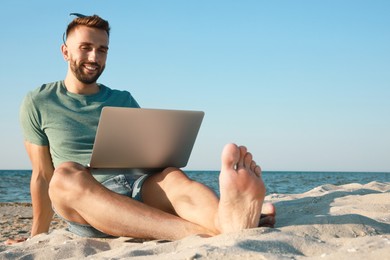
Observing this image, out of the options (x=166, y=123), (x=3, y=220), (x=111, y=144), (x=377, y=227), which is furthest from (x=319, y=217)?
(x=3, y=220)

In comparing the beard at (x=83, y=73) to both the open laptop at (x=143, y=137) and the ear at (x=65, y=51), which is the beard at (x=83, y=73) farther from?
the open laptop at (x=143, y=137)

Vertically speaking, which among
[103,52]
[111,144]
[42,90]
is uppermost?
[103,52]

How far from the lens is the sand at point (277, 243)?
5.23 feet

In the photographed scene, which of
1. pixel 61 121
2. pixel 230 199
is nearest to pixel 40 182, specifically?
pixel 61 121

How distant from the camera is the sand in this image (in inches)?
62.7

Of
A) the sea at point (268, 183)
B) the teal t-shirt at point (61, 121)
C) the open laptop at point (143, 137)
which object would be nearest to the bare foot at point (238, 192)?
the open laptop at point (143, 137)

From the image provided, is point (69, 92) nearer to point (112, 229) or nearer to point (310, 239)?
point (112, 229)

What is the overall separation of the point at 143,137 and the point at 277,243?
0.87 m

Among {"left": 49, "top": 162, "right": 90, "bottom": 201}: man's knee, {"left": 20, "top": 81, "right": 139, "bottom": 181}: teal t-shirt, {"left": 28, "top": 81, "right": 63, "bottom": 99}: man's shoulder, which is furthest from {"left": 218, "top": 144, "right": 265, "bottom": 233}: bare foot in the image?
{"left": 28, "top": 81, "right": 63, "bottom": 99}: man's shoulder

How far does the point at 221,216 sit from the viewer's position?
2016mm

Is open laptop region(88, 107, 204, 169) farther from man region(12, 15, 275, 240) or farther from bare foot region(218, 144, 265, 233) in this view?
bare foot region(218, 144, 265, 233)

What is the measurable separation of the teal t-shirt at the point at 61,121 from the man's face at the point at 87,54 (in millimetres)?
129

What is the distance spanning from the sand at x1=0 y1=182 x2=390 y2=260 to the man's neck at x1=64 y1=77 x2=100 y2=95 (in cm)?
82

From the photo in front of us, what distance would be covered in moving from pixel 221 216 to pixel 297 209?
1001 millimetres
